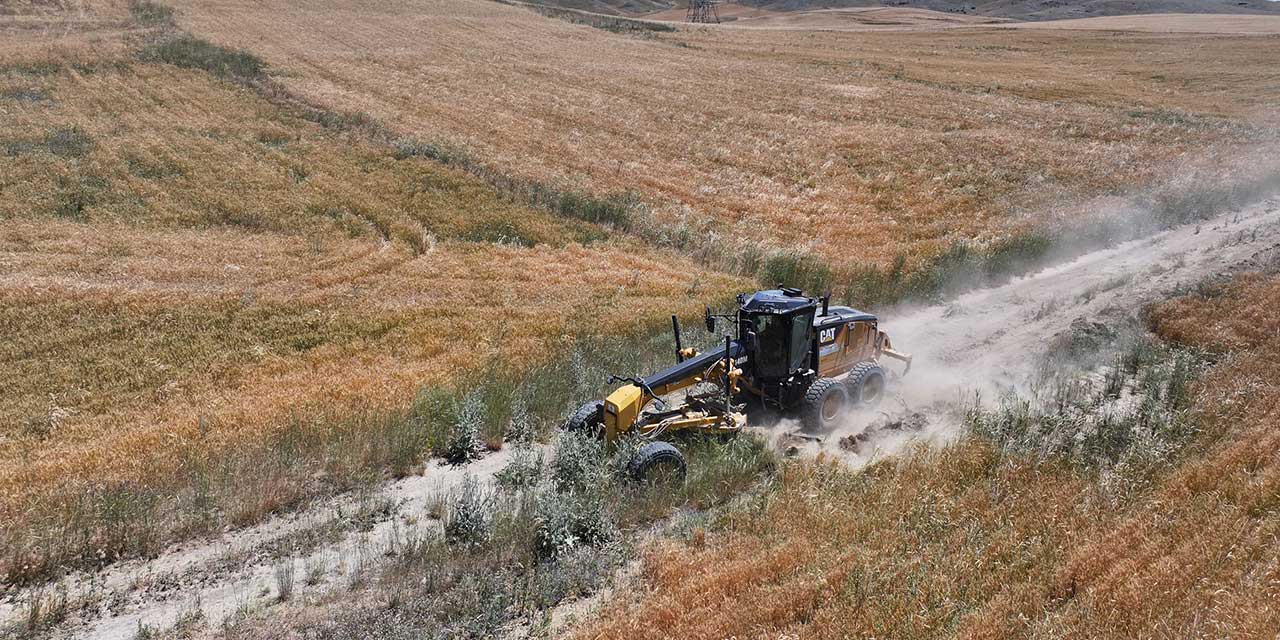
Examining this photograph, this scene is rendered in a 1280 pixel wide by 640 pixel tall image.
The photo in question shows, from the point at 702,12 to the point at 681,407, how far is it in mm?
107520

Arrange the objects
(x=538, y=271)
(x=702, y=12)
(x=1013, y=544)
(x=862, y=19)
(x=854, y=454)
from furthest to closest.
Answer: (x=702, y=12) → (x=862, y=19) → (x=538, y=271) → (x=854, y=454) → (x=1013, y=544)

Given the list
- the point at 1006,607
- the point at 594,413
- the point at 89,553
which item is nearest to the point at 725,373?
the point at 594,413

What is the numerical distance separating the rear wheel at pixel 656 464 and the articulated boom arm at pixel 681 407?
2.43 ft

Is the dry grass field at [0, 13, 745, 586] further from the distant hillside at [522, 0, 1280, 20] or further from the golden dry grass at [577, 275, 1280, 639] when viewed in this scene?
the distant hillside at [522, 0, 1280, 20]

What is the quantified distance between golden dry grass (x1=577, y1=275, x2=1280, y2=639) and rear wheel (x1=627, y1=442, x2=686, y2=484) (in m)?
1.11

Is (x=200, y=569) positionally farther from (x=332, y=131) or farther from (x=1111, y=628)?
(x=332, y=131)

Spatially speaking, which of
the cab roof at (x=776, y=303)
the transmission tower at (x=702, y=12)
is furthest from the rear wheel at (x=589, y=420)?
the transmission tower at (x=702, y=12)

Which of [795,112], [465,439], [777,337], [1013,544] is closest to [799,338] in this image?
[777,337]

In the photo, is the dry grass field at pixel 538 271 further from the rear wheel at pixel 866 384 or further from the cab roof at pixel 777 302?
the rear wheel at pixel 866 384

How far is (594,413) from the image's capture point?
33.4 ft

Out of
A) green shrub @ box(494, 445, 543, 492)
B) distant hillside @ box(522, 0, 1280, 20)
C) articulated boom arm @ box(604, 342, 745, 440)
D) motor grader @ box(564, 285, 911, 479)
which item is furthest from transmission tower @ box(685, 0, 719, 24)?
green shrub @ box(494, 445, 543, 492)

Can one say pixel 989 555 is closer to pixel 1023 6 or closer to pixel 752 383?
pixel 752 383

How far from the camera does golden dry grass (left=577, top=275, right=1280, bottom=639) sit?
5961 mm

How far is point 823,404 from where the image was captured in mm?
10953
